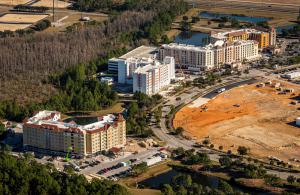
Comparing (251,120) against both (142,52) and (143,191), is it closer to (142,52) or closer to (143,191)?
(143,191)

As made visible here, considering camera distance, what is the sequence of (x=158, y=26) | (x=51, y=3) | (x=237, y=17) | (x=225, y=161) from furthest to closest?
(x=51, y=3) → (x=237, y=17) → (x=158, y=26) → (x=225, y=161)

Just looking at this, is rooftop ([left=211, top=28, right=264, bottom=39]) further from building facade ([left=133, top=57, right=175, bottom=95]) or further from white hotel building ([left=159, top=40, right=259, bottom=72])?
building facade ([left=133, top=57, right=175, bottom=95])

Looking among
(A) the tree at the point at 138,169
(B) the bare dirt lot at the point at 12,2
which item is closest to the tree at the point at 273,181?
(A) the tree at the point at 138,169

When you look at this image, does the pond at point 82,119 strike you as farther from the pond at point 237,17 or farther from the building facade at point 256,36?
the pond at point 237,17

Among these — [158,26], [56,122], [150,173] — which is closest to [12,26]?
[158,26]

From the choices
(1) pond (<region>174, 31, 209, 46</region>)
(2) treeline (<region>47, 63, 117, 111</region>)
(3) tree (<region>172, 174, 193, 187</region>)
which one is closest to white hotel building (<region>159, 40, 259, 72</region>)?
(1) pond (<region>174, 31, 209, 46</region>)

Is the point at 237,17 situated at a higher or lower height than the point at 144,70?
higher
